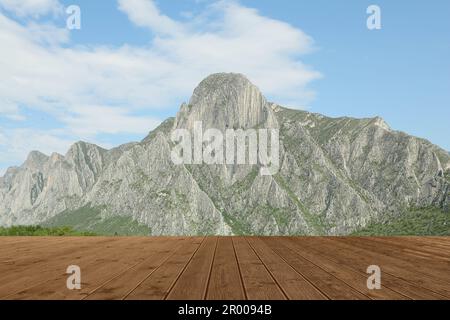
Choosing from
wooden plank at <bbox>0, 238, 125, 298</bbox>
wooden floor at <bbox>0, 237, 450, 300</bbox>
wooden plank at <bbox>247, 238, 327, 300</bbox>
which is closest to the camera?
wooden plank at <bbox>247, 238, 327, 300</bbox>

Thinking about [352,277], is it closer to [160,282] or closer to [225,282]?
[225,282]

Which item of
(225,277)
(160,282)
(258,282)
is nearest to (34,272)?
(160,282)

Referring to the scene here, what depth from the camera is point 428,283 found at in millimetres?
4641

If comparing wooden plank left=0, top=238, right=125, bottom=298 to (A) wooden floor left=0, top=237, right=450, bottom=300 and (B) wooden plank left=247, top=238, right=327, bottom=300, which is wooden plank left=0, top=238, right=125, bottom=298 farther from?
(B) wooden plank left=247, top=238, right=327, bottom=300

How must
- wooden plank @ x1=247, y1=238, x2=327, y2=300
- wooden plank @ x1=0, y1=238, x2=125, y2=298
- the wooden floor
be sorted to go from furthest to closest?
wooden plank @ x1=0, y1=238, x2=125, y2=298, the wooden floor, wooden plank @ x1=247, y1=238, x2=327, y2=300

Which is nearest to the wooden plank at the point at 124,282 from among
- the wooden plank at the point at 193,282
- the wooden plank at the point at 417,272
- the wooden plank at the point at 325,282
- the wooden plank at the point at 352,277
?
the wooden plank at the point at 193,282

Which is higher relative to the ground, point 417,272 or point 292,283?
point 292,283

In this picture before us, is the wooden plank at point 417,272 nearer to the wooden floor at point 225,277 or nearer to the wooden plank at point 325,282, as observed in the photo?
the wooden floor at point 225,277

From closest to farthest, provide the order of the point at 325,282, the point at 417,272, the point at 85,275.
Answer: the point at 325,282, the point at 85,275, the point at 417,272

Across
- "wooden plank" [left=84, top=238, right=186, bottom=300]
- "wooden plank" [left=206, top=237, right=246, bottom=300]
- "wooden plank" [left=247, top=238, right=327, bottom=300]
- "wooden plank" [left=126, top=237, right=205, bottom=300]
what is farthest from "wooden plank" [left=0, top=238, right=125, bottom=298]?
"wooden plank" [left=247, top=238, right=327, bottom=300]
